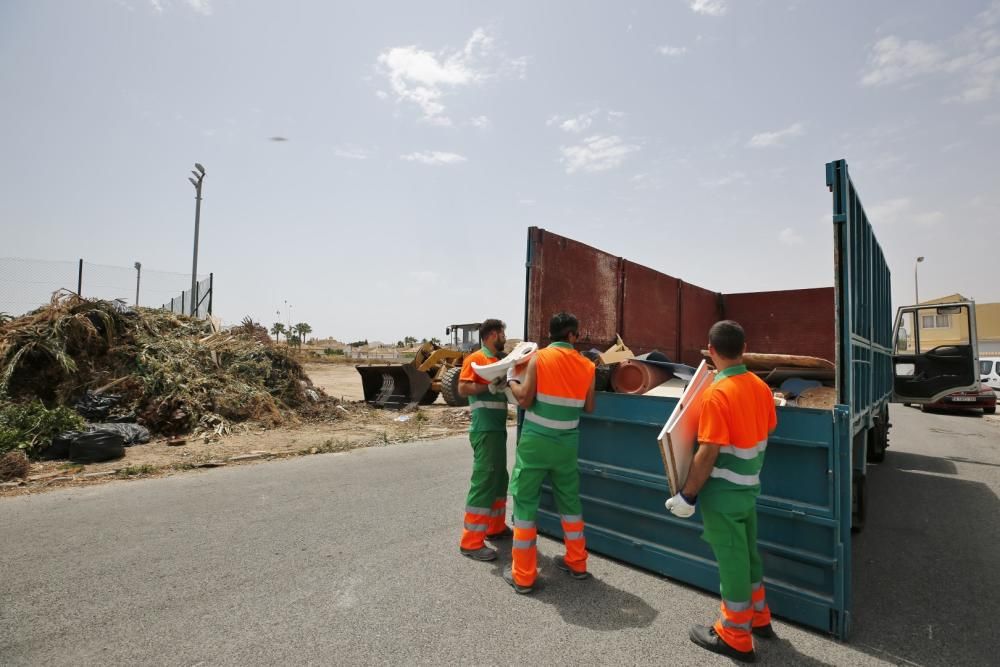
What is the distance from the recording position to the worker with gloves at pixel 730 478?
2.49 meters

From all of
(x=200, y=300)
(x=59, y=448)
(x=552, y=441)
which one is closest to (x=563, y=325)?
(x=552, y=441)

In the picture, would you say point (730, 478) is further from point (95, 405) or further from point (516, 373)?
point (95, 405)

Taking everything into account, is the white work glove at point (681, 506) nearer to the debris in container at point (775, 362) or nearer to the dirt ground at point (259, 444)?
the debris in container at point (775, 362)

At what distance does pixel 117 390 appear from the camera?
8.54m

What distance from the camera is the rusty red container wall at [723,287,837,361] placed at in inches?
303

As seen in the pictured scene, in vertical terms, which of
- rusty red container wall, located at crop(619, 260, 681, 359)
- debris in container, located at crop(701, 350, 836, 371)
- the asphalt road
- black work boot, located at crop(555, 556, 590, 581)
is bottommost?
the asphalt road

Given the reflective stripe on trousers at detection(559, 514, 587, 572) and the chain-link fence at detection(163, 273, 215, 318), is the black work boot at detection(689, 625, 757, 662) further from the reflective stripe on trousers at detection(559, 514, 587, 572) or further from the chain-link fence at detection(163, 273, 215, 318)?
the chain-link fence at detection(163, 273, 215, 318)

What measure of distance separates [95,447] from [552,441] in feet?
21.1

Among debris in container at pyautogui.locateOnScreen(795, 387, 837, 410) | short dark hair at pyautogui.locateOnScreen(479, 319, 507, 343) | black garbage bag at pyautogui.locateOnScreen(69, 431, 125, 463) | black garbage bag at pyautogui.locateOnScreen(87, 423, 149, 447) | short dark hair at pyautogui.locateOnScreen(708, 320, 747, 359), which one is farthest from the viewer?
black garbage bag at pyautogui.locateOnScreen(87, 423, 149, 447)

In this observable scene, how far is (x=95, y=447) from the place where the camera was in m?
6.56

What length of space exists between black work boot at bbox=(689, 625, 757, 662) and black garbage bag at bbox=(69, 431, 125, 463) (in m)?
7.24

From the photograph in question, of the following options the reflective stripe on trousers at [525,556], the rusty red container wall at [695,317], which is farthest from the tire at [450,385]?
the reflective stripe on trousers at [525,556]

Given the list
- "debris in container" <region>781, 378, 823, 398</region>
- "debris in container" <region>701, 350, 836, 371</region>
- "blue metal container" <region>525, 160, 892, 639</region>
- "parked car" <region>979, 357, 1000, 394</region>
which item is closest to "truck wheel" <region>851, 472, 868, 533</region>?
"blue metal container" <region>525, 160, 892, 639</region>

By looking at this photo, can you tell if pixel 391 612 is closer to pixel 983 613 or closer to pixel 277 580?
pixel 277 580
